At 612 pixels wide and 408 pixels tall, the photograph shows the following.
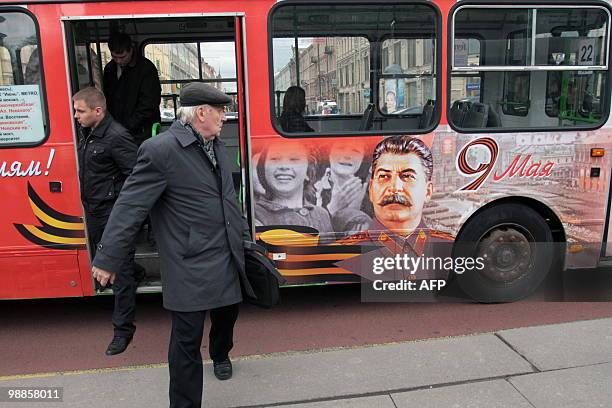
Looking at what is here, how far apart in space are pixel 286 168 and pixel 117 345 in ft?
5.95

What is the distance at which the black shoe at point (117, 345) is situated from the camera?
391 cm

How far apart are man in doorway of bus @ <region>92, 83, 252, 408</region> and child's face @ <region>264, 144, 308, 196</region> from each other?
1316 millimetres

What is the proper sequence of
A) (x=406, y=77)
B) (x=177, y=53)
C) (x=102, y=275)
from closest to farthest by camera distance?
1. (x=102, y=275)
2. (x=406, y=77)
3. (x=177, y=53)

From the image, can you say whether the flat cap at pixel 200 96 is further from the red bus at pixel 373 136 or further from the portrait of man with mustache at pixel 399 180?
the portrait of man with mustache at pixel 399 180

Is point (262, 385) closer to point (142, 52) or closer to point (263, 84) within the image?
point (263, 84)

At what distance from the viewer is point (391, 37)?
443 cm

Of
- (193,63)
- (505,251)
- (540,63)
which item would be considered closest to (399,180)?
(505,251)

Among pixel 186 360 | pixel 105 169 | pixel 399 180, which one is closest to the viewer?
pixel 186 360

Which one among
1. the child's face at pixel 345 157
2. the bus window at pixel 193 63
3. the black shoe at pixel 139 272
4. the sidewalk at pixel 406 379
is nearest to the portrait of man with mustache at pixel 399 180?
the child's face at pixel 345 157

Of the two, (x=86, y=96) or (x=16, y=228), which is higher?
(x=86, y=96)

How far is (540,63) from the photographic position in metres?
4.37

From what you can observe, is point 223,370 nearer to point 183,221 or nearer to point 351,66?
point 183,221

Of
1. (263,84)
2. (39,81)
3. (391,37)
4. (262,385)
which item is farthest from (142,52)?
(262,385)

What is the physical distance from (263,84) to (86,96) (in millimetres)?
1271
